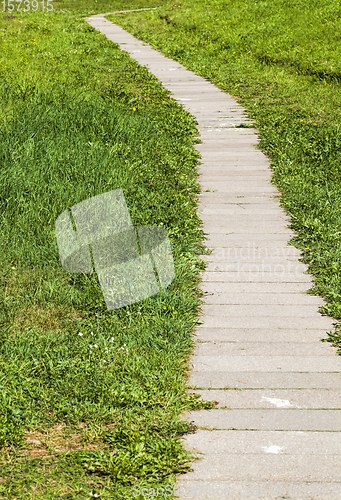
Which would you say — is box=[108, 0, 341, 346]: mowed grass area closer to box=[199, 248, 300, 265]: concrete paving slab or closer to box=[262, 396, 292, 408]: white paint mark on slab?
box=[199, 248, 300, 265]: concrete paving slab

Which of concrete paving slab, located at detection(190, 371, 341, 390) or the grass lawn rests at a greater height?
the grass lawn

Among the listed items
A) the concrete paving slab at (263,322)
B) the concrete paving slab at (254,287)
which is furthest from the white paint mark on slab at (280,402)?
the concrete paving slab at (254,287)

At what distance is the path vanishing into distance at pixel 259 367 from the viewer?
9.11 feet

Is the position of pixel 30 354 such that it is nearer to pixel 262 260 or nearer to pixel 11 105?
pixel 262 260

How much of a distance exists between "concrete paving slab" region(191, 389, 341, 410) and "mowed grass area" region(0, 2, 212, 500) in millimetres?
165

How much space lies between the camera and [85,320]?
→ 3.99m

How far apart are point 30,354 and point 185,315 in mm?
1149

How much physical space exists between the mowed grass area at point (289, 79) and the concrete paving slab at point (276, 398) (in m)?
0.65

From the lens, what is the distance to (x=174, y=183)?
251 inches

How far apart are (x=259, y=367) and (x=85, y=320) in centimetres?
129

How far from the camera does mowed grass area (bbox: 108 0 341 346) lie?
5457mm

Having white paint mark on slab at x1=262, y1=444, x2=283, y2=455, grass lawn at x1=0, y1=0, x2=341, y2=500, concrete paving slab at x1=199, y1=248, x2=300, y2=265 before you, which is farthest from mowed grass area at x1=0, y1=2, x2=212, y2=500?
white paint mark on slab at x1=262, y1=444, x2=283, y2=455

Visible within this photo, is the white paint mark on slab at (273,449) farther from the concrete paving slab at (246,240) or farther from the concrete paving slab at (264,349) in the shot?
the concrete paving slab at (246,240)

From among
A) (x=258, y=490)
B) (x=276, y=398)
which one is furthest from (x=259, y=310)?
(x=258, y=490)
